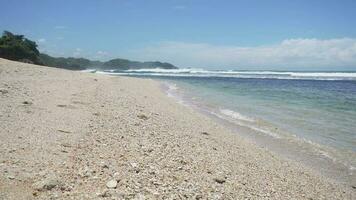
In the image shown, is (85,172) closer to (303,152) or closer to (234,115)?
(303,152)

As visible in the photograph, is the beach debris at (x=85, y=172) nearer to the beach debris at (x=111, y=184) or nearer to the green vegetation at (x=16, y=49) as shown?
the beach debris at (x=111, y=184)

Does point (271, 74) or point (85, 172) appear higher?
point (85, 172)

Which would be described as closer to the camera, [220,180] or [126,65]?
[220,180]

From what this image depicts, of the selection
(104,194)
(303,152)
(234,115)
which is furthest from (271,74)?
(104,194)

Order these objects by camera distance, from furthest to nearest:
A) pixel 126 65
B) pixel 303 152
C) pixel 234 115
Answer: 1. pixel 126 65
2. pixel 234 115
3. pixel 303 152

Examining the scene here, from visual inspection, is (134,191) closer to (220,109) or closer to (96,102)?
(96,102)

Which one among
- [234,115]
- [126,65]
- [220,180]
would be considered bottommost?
[234,115]

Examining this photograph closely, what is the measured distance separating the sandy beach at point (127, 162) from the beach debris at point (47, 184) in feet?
0.04

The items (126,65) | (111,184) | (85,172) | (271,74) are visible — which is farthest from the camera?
(126,65)

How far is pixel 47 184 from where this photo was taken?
4.83 metres

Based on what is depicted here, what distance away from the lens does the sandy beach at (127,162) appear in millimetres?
5082

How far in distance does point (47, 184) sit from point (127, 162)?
171cm

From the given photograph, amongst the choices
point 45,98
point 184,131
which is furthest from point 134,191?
point 45,98

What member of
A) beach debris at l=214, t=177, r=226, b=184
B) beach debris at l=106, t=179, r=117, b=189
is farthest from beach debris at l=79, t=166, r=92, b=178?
beach debris at l=214, t=177, r=226, b=184
